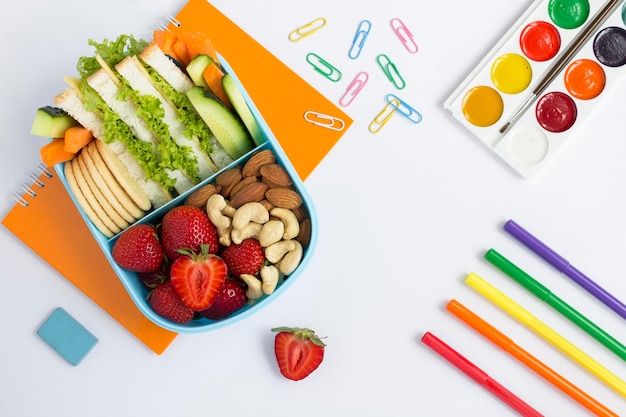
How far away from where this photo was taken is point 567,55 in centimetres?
140

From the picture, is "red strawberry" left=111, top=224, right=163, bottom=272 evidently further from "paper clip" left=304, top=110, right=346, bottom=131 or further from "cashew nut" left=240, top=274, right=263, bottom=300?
"paper clip" left=304, top=110, right=346, bottom=131

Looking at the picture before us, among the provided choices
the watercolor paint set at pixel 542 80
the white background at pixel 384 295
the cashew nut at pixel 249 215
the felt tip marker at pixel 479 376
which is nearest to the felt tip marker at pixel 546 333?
the white background at pixel 384 295

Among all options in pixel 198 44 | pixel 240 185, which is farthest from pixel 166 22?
pixel 240 185

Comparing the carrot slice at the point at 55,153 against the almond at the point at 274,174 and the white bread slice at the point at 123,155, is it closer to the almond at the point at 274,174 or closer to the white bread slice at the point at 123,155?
the white bread slice at the point at 123,155

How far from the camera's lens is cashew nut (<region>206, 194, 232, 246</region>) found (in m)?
1.20

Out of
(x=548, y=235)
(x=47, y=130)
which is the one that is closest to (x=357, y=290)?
(x=548, y=235)

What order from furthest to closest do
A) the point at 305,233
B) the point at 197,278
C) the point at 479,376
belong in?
the point at 479,376 < the point at 305,233 < the point at 197,278

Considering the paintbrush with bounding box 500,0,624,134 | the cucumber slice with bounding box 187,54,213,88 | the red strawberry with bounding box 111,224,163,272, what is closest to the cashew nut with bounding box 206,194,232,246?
the red strawberry with bounding box 111,224,163,272

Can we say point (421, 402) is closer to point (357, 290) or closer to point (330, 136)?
point (357, 290)

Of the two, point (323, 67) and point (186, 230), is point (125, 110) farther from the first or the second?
point (323, 67)

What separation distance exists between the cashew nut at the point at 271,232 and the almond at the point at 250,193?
55mm

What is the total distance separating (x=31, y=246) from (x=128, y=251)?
36 cm

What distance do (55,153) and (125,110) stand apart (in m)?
0.15

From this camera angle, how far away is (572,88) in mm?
1396
